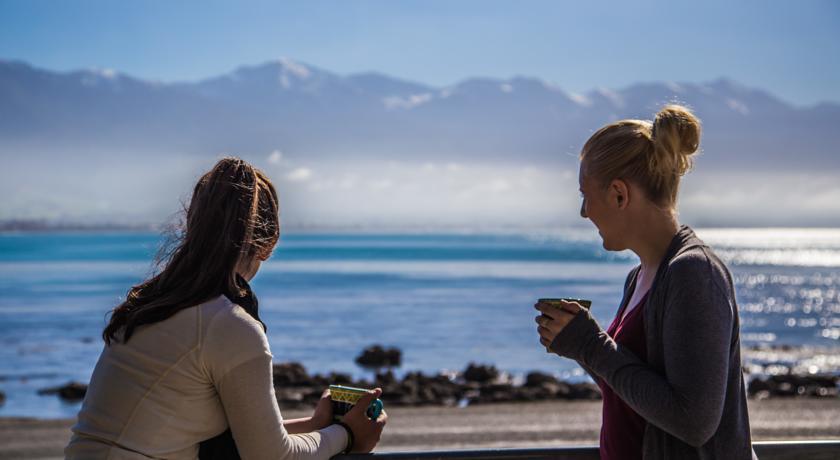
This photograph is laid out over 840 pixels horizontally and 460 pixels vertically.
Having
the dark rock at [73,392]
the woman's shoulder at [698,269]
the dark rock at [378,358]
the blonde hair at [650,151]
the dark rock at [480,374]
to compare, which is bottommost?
the dark rock at [73,392]

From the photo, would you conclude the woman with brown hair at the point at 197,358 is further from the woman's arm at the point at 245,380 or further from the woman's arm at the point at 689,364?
the woman's arm at the point at 689,364

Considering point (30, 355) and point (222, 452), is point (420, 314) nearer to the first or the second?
point (30, 355)

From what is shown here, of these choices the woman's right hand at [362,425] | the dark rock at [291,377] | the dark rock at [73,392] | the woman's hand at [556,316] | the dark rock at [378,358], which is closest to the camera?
the woman's hand at [556,316]

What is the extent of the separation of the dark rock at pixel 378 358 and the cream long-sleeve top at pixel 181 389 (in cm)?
1906

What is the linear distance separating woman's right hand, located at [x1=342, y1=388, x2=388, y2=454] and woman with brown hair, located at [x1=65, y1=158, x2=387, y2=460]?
25 centimetres

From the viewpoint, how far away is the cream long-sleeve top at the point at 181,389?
A: 2.05 meters

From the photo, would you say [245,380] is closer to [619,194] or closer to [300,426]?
[300,426]

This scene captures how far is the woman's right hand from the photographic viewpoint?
2439 mm

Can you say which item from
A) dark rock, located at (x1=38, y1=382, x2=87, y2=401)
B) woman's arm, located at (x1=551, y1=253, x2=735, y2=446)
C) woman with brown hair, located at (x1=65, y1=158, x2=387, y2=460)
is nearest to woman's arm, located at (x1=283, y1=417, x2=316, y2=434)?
woman with brown hair, located at (x1=65, y1=158, x2=387, y2=460)

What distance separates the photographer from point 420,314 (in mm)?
37125

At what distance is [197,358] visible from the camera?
205 centimetres

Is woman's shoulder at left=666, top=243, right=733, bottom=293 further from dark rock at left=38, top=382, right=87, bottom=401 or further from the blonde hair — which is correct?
dark rock at left=38, top=382, right=87, bottom=401

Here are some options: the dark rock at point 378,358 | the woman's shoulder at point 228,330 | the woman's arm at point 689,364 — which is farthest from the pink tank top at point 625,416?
the dark rock at point 378,358

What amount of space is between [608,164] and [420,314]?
35.2 m
